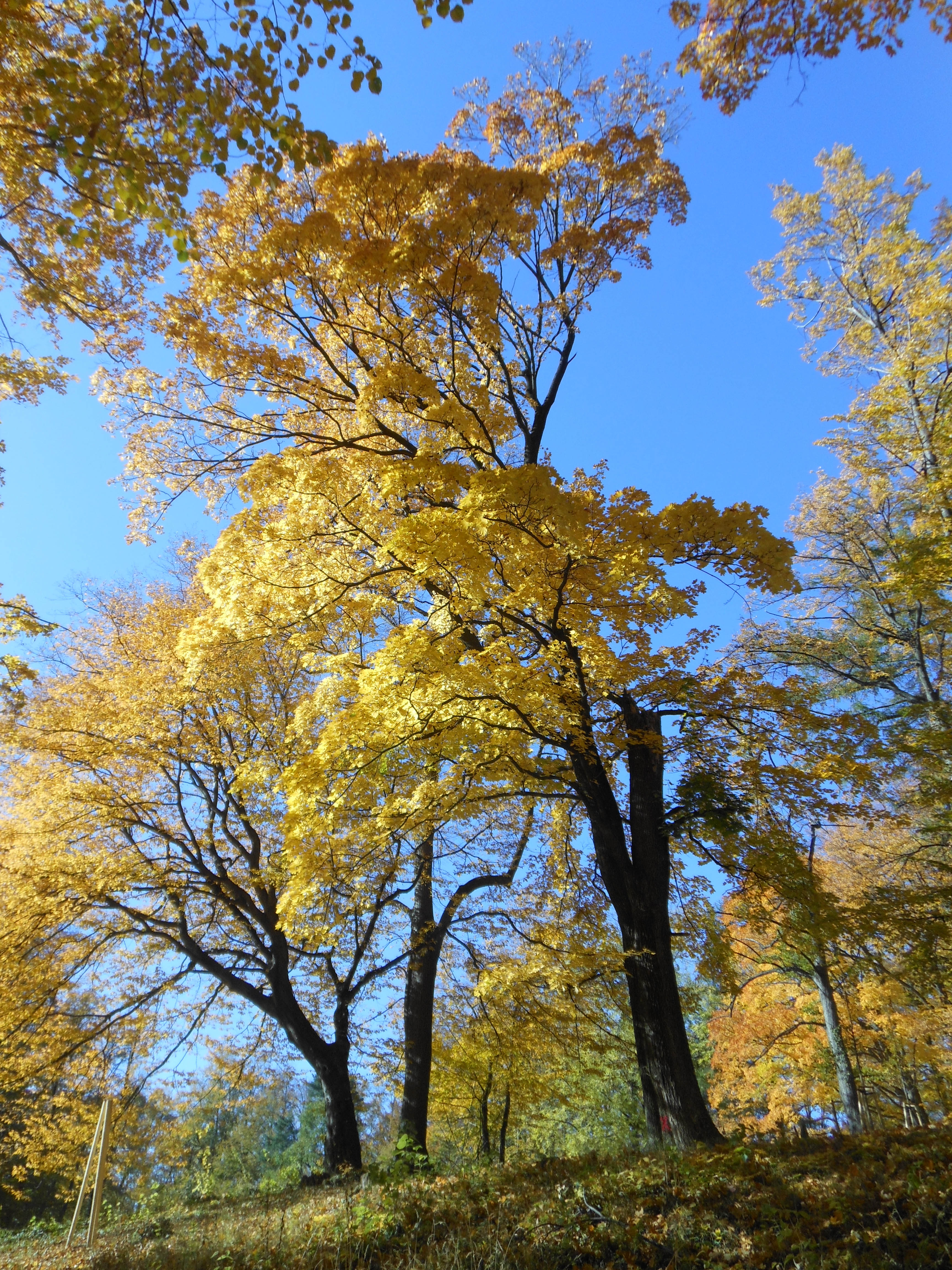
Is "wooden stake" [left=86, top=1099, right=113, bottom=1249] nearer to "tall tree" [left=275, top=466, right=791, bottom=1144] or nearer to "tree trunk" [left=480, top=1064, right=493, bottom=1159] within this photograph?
"tall tree" [left=275, top=466, right=791, bottom=1144]

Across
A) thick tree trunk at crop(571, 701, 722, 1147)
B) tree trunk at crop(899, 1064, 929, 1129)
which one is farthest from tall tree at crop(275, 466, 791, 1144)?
tree trunk at crop(899, 1064, 929, 1129)

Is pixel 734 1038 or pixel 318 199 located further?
pixel 734 1038

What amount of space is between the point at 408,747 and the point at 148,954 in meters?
7.86

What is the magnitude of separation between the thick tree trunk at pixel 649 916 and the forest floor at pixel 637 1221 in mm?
692

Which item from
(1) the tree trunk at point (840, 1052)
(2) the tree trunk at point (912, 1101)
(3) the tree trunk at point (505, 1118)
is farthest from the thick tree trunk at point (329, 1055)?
(2) the tree trunk at point (912, 1101)

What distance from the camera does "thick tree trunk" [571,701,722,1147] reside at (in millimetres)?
6074

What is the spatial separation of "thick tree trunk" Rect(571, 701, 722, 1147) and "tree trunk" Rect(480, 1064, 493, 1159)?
7291mm

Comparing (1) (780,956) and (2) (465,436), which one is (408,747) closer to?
(2) (465,436)

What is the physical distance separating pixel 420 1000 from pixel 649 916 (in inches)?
209

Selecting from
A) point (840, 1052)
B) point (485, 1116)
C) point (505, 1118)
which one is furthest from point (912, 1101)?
point (485, 1116)

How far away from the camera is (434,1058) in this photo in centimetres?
1201

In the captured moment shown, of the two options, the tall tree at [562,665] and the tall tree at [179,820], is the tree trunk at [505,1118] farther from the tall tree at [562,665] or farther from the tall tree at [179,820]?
the tall tree at [562,665]

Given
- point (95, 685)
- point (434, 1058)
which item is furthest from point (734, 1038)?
point (95, 685)

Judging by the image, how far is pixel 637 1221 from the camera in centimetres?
412
